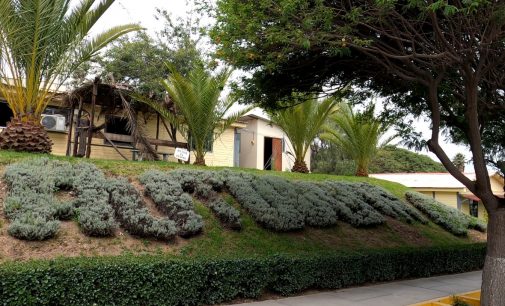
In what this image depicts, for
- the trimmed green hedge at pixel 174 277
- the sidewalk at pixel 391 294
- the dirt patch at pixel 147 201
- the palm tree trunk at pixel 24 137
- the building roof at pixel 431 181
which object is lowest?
the sidewalk at pixel 391 294

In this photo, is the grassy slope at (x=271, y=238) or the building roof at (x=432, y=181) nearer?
the grassy slope at (x=271, y=238)

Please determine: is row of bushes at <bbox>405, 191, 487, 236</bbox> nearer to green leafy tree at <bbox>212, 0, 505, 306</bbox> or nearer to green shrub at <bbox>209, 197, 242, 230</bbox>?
green leafy tree at <bbox>212, 0, 505, 306</bbox>

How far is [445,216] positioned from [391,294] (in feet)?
27.6

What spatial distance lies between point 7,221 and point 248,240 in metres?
4.35

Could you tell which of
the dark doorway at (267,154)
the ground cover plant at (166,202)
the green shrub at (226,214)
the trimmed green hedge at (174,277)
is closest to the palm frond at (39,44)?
the ground cover plant at (166,202)

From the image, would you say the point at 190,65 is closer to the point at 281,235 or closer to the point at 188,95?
the point at 188,95

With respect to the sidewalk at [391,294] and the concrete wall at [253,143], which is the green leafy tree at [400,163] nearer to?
the concrete wall at [253,143]

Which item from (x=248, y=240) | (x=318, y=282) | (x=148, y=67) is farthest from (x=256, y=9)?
(x=148, y=67)

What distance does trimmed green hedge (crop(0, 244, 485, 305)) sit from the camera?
5.63 meters

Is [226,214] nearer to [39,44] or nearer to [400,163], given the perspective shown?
[39,44]

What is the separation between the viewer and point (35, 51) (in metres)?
10.0

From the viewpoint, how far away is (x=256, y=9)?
7203 mm

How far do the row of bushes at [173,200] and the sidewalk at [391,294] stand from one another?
77.7 inches

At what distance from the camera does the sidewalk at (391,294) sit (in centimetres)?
764
